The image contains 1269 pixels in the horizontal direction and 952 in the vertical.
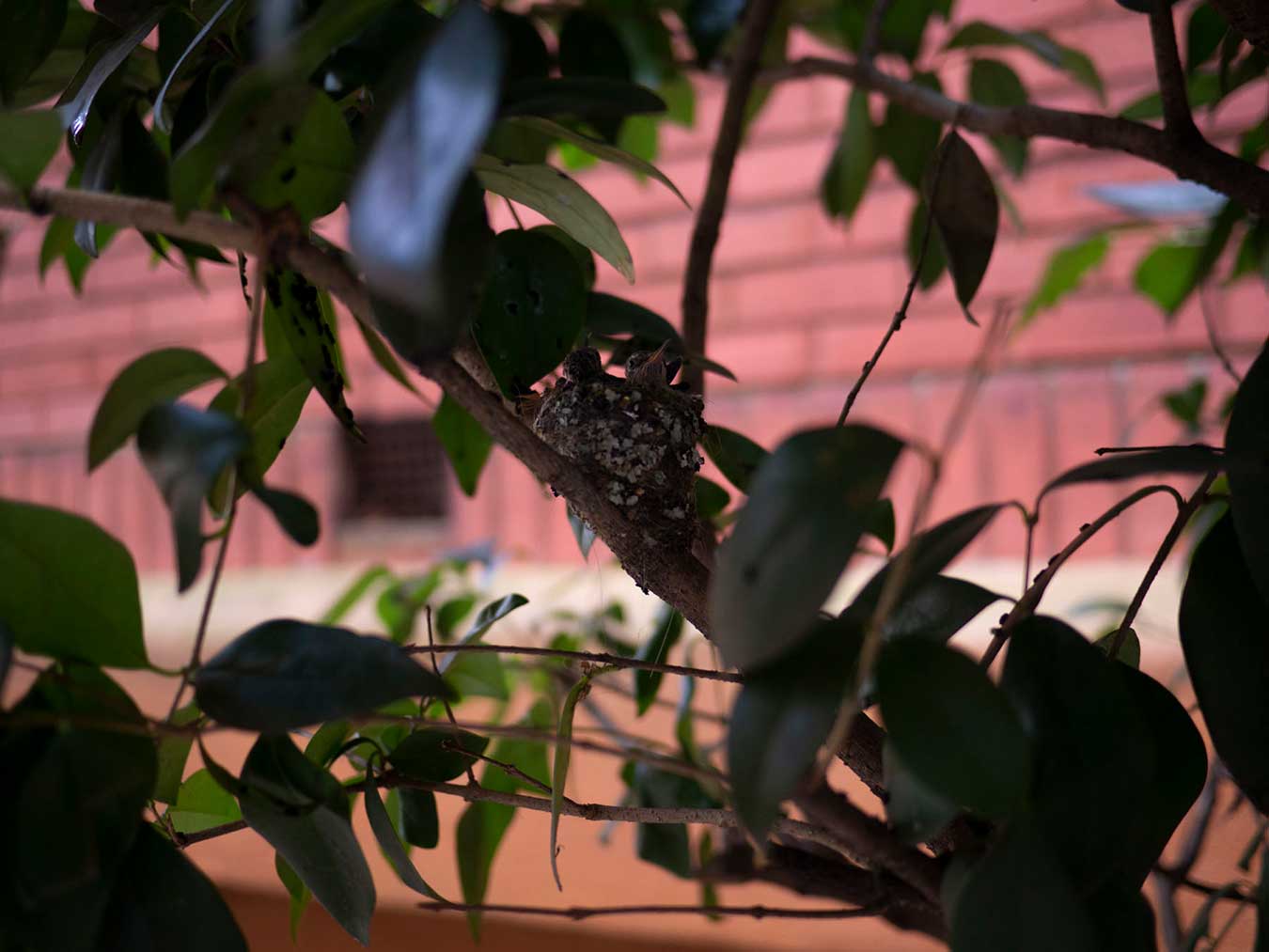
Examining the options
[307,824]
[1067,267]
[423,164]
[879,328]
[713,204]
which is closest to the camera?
[423,164]

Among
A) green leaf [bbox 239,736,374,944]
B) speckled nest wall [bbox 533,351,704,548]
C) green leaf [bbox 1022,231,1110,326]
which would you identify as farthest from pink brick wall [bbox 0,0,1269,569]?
green leaf [bbox 239,736,374,944]

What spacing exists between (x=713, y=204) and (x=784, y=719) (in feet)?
1.33

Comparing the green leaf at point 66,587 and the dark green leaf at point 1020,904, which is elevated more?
the green leaf at point 66,587

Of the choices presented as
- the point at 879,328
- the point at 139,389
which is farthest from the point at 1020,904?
the point at 879,328

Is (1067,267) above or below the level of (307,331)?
above

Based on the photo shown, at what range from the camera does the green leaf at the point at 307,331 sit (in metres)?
0.29

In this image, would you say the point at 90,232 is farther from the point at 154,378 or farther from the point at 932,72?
the point at 932,72

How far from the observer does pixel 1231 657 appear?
0.94ft

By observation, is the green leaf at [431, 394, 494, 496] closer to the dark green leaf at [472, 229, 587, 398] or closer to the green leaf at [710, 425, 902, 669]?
the dark green leaf at [472, 229, 587, 398]

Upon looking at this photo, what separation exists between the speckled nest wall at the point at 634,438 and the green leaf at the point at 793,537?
109 mm

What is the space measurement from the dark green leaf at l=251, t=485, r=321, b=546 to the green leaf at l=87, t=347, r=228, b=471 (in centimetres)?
5

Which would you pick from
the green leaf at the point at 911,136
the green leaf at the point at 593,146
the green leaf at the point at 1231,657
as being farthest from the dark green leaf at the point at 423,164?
the green leaf at the point at 911,136

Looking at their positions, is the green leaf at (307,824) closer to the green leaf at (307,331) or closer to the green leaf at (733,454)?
the green leaf at (307,331)

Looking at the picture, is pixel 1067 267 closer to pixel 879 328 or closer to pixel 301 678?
pixel 879 328
